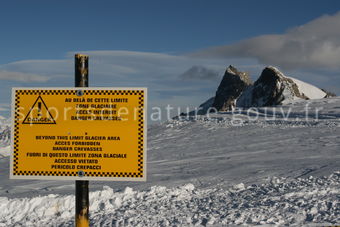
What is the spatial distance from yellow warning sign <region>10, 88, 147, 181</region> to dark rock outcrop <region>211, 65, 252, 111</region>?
70505 millimetres

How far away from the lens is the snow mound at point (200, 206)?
5945mm

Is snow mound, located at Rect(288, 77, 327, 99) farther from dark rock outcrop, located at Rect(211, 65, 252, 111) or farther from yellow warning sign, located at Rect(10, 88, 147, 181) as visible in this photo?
yellow warning sign, located at Rect(10, 88, 147, 181)

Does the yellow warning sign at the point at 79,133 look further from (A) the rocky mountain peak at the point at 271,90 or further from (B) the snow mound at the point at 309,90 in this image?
(B) the snow mound at the point at 309,90

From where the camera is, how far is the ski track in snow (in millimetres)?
6164

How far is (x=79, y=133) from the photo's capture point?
4.10 m

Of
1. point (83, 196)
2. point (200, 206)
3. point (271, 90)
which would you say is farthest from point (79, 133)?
point (271, 90)

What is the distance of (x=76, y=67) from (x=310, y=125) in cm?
1665

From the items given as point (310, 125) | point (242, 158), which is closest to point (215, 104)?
point (310, 125)

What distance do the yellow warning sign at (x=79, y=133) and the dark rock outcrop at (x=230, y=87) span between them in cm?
7051

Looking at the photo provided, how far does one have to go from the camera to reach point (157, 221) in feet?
20.3

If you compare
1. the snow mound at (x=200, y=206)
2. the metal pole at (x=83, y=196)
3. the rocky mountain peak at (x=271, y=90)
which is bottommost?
the snow mound at (x=200, y=206)

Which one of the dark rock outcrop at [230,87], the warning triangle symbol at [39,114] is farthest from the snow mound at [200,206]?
the dark rock outcrop at [230,87]

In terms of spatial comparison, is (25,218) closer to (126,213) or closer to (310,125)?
Result: (126,213)

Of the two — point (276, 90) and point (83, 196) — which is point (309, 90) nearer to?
point (276, 90)
